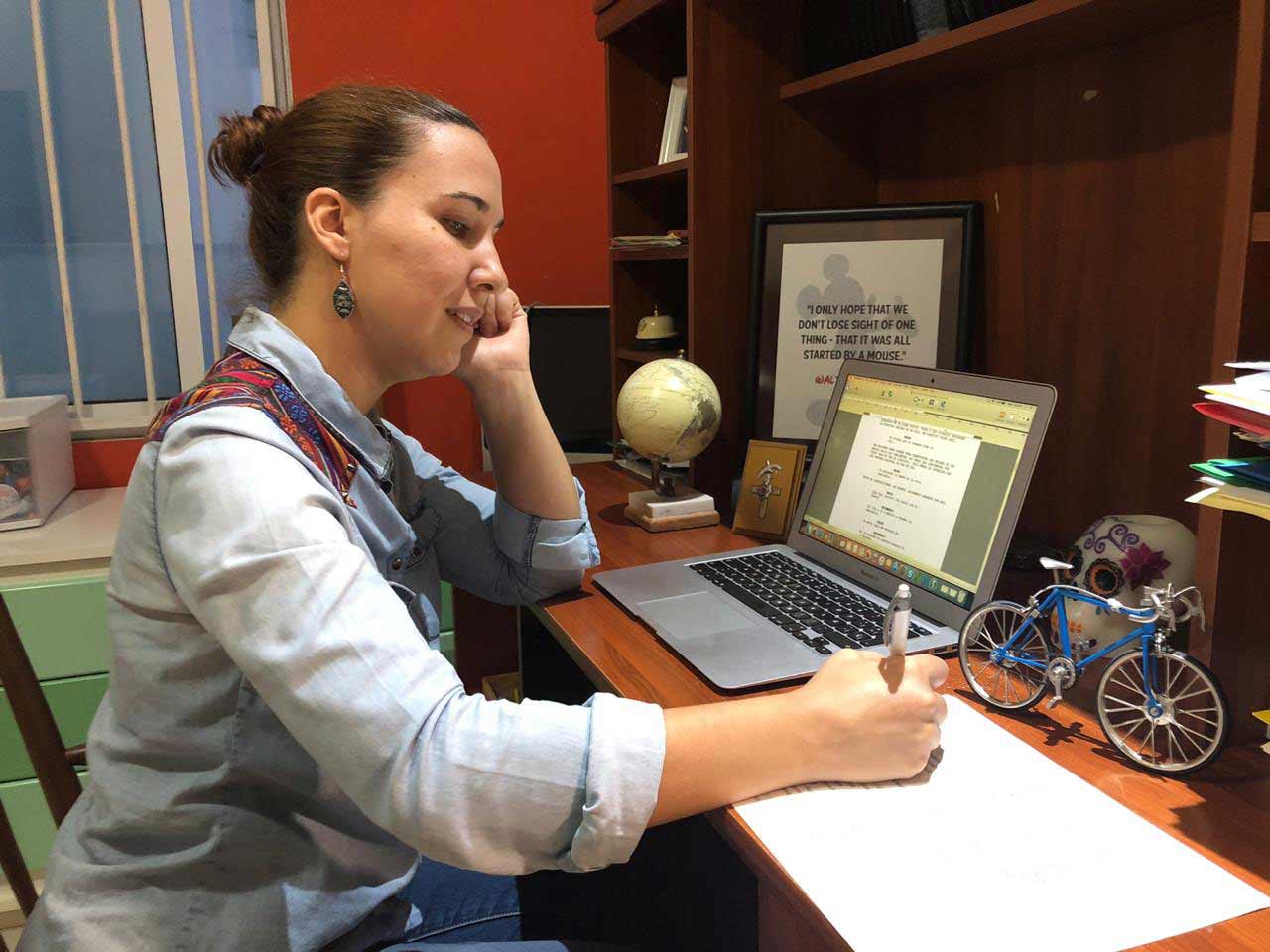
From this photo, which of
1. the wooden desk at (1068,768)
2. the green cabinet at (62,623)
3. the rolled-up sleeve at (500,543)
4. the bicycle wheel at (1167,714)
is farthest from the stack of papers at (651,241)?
the green cabinet at (62,623)

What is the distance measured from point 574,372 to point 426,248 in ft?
4.80

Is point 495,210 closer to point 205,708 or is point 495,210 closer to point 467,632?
point 205,708

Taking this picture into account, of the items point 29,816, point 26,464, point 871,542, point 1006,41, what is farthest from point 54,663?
point 1006,41

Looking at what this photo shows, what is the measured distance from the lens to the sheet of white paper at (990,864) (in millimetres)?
615

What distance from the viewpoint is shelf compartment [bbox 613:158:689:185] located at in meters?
1.73

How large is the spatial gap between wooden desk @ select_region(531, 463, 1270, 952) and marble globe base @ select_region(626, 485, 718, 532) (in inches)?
11.7

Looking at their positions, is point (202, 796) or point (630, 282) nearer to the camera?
point (202, 796)

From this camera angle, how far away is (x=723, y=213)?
1691 millimetres

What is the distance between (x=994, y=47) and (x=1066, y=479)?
0.62 meters

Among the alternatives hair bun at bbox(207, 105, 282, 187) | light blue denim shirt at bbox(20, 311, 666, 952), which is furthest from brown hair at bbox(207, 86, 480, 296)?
light blue denim shirt at bbox(20, 311, 666, 952)

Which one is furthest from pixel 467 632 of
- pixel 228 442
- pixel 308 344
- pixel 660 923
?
pixel 228 442

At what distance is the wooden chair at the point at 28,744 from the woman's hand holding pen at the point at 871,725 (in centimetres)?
86

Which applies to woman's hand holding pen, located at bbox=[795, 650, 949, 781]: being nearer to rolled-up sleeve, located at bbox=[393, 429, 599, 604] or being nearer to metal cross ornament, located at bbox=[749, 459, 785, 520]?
rolled-up sleeve, located at bbox=[393, 429, 599, 604]

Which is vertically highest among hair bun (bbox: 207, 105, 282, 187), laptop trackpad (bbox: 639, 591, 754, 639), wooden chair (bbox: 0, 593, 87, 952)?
hair bun (bbox: 207, 105, 282, 187)
